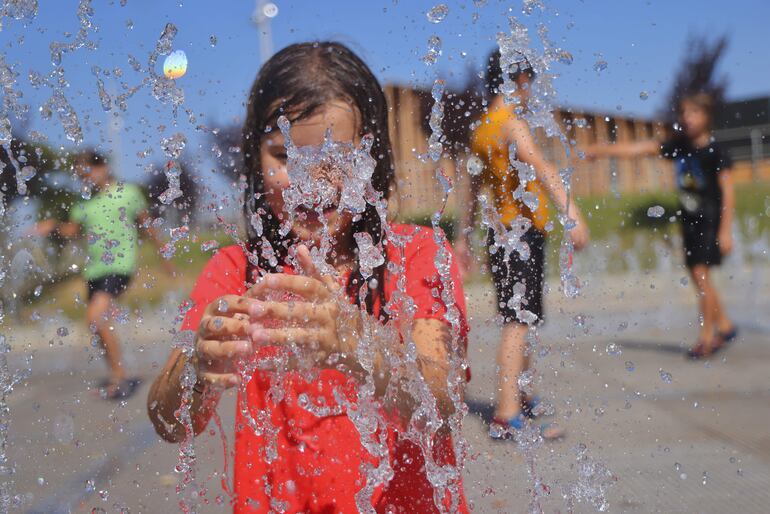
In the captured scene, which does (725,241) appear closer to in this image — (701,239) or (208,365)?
(701,239)

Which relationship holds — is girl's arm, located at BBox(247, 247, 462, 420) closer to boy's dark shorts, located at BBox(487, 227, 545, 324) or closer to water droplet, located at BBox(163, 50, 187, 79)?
water droplet, located at BBox(163, 50, 187, 79)


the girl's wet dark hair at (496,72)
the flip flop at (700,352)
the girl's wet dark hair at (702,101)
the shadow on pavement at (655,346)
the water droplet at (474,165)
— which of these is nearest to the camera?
the girl's wet dark hair at (496,72)

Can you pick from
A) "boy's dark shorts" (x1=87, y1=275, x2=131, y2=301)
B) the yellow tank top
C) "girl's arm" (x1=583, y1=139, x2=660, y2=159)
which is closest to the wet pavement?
"boy's dark shorts" (x1=87, y1=275, x2=131, y2=301)

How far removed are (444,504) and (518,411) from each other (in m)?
1.20

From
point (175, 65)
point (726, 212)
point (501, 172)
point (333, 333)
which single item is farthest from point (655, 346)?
point (333, 333)

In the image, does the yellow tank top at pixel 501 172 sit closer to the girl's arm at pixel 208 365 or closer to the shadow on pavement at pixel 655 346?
the girl's arm at pixel 208 365

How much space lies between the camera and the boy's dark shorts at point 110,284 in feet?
11.5

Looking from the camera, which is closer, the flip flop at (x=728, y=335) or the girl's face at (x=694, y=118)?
the girl's face at (x=694, y=118)

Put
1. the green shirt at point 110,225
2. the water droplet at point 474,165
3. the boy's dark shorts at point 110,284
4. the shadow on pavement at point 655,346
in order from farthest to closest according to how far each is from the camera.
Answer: the shadow on pavement at point 655,346, the boy's dark shorts at point 110,284, the water droplet at point 474,165, the green shirt at point 110,225

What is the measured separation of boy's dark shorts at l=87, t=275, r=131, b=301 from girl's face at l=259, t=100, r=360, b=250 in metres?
2.01

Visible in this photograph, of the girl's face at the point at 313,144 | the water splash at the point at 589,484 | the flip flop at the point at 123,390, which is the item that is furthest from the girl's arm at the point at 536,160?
the flip flop at the point at 123,390

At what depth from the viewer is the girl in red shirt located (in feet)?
4.41

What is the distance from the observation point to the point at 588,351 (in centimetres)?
495

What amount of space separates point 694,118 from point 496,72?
2.60 meters
